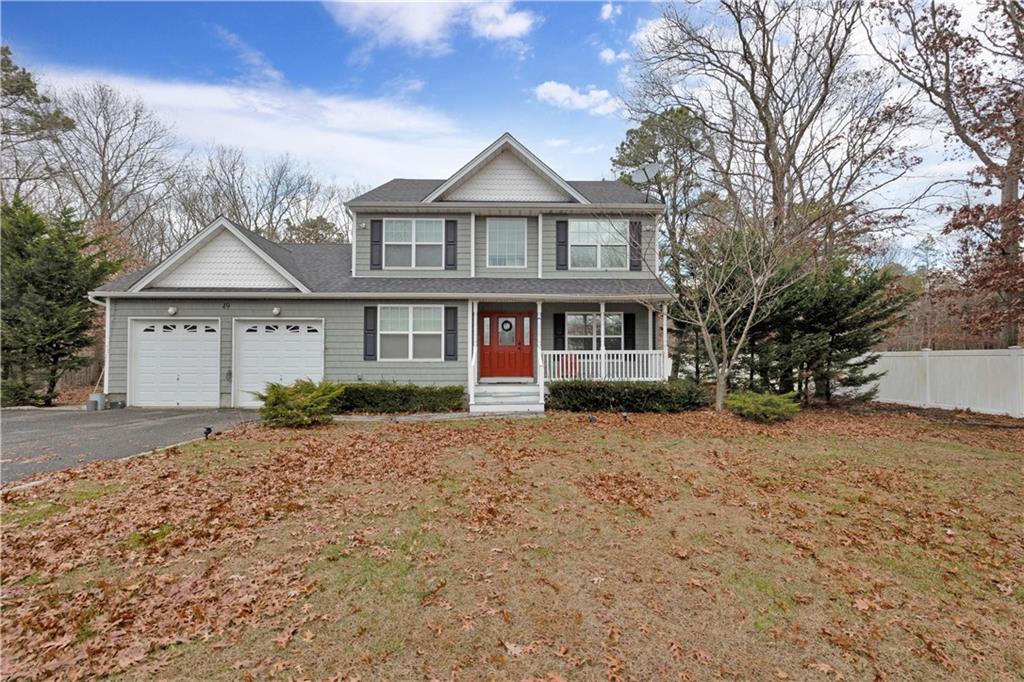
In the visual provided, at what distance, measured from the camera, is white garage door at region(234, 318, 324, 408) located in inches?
512

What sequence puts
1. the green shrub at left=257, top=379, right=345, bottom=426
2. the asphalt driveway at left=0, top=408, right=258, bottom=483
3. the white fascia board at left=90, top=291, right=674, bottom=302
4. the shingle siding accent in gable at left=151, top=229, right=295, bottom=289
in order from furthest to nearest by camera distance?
the shingle siding accent in gable at left=151, top=229, right=295, bottom=289 < the white fascia board at left=90, top=291, right=674, bottom=302 < the green shrub at left=257, top=379, right=345, bottom=426 < the asphalt driveway at left=0, top=408, right=258, bottom=483

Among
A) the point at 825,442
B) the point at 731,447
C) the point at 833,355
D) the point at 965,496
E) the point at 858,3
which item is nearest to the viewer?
the point at 965,496

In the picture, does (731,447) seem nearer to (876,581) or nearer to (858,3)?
(876,581)

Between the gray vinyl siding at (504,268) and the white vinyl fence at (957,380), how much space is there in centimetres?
1188

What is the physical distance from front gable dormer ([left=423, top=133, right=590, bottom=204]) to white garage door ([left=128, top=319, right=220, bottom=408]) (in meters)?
8.05

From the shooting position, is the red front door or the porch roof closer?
the porch roof

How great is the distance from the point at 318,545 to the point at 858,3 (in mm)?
22904

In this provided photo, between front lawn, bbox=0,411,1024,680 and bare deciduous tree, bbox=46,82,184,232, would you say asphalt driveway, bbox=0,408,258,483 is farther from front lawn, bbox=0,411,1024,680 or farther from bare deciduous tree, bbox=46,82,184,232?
bare deciduous tree, bbox=46,82,184,232

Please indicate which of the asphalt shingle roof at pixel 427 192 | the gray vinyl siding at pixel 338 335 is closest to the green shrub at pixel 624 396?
the gray vinyl siding at pixel 338 335

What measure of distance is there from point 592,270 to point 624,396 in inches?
168

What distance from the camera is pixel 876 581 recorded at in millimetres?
3594

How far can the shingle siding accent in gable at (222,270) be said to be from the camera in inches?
511

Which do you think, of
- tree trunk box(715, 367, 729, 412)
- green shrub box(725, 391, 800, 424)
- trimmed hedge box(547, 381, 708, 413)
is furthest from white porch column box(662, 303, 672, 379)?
green shrub box(725, 391, 800, 424)

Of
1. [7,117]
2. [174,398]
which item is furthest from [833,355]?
[7,117]
